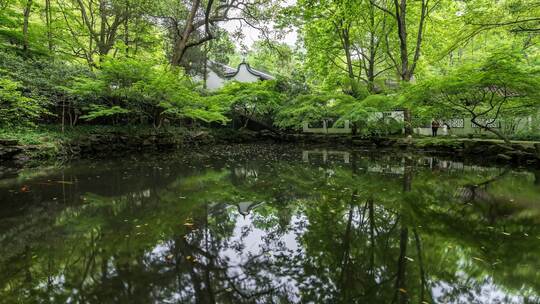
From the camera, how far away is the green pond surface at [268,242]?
242 cm

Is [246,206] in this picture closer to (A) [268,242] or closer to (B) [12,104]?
(A) [268,242]

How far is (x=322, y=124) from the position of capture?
2380 cm

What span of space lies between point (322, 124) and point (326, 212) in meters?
19.9

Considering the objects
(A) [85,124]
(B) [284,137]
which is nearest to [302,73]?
(B) [284,137]

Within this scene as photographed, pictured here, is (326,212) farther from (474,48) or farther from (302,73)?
(474,48)

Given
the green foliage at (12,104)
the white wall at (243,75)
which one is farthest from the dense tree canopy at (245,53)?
the white wall at (243,75)

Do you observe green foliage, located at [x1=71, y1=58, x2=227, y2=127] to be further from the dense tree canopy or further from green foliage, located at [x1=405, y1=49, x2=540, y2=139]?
green foliage, located at [x1=405, y1=49, x2=540, y2=139]

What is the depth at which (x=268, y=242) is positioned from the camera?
3.50 m

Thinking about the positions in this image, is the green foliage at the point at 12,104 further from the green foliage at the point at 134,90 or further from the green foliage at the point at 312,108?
the green foliage at the point at 312,108

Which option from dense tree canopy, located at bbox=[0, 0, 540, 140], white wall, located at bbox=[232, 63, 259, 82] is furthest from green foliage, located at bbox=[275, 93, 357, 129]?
white wall, located at bbox=[232, 63, 259, 82]

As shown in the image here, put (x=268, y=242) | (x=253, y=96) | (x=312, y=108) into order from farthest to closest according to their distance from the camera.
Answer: (x=253, y=96), (x=312, y=108), (x=268, y=242)

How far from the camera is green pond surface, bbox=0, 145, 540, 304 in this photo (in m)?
2.42

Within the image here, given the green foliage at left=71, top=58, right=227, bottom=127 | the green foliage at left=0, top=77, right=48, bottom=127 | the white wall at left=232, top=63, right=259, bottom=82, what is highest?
the white wall at left=232, top=63, right=259, bottom=82

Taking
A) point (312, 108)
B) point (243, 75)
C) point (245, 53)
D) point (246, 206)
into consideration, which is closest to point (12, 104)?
point (246, 206)
